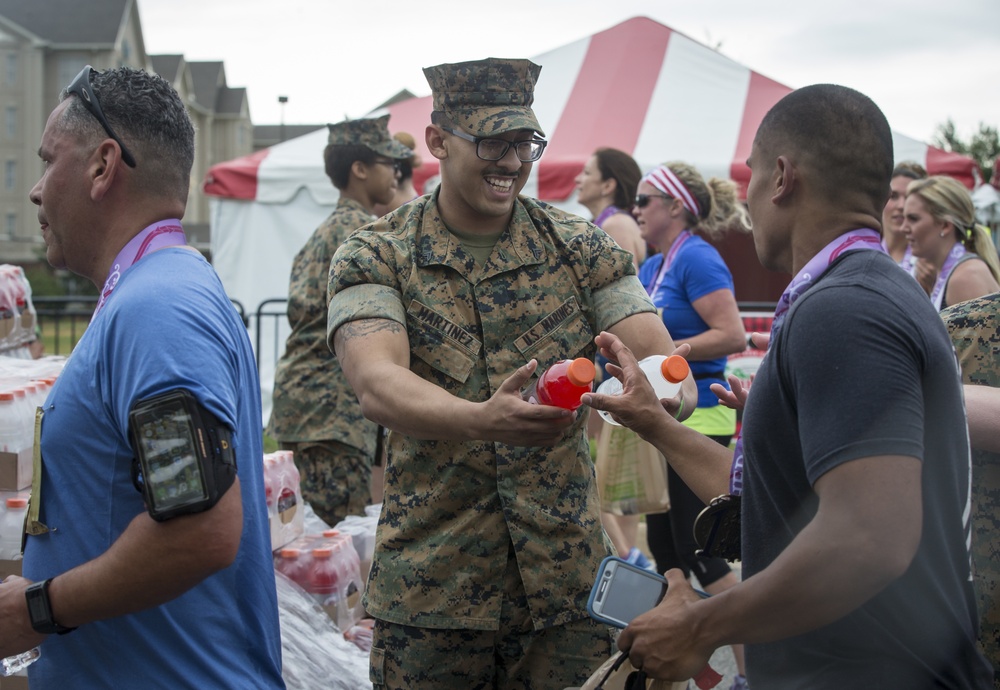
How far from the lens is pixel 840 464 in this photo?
5.16 ft

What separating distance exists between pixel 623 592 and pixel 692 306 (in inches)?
128

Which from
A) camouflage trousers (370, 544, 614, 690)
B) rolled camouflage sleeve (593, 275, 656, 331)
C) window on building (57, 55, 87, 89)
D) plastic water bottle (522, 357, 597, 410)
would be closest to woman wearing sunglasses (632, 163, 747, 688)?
camouflage trousers (370, 544, 614, 690)

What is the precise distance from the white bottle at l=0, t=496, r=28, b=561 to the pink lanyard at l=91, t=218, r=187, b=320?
147 centimetres

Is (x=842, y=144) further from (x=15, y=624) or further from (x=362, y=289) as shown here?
(x=15, y=624)

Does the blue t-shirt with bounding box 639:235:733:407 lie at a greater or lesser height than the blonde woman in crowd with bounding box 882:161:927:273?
lesser

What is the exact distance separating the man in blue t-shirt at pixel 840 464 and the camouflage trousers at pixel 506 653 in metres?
0.79

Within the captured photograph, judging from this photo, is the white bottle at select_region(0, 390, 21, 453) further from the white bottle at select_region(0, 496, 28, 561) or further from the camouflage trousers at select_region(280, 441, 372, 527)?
the camouflage trousers at select_region(280, 441, 372, 527)

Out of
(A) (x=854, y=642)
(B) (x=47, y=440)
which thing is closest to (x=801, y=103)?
(A) (x=854, y=642)

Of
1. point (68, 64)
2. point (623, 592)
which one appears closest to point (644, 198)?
point (623, 592)

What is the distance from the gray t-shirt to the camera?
1.57 meters

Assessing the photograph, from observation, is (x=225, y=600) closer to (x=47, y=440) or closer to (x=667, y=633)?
(x=47, y=440)

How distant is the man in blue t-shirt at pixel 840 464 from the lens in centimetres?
157

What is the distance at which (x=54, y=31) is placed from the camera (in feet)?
193

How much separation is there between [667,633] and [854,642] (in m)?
0.32
